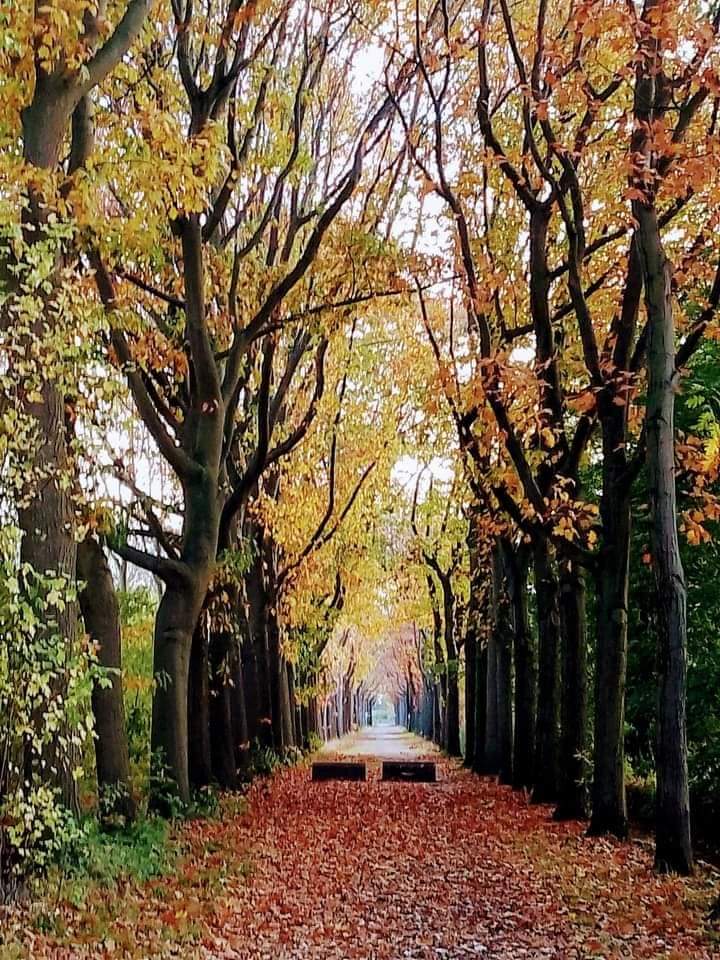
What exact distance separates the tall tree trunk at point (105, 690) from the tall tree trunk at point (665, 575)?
5627mm

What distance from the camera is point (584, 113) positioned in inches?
470

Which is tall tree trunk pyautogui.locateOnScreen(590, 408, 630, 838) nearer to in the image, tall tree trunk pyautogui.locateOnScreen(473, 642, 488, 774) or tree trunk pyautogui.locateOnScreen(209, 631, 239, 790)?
tree trunk pyautogui.locateOnScreen(209, 631, 239, 790)

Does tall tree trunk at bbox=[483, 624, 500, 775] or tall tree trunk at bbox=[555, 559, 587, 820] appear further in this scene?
tall tree trunk at bbox=[483, 624, 500, 775]

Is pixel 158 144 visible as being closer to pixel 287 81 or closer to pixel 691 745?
pixel 287 81

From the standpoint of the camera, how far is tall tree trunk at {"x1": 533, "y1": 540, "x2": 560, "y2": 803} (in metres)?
14.8

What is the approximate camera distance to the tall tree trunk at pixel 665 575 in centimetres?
906

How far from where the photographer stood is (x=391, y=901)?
342 inches

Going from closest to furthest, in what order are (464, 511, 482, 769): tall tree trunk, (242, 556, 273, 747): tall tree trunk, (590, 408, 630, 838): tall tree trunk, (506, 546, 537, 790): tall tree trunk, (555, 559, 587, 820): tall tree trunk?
(590, 408, 630, 838): tall tree trunk → (555, 559, 587, 820): tall tree trunk → (506, 546, 537, 790): tall tree trunk → (242, 556, 273, 747): tall tree trunk → (464, 511, 482, 769): tall tree trunk

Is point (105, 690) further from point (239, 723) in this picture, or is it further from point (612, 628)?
point (239, 723)

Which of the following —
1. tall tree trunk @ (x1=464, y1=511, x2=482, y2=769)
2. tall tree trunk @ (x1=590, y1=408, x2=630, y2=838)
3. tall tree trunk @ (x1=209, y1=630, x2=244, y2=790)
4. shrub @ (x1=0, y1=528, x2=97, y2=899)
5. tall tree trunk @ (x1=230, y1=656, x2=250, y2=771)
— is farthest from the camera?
tall tree trunk @ (x1=464, y1=511, x2=482, y2=769)

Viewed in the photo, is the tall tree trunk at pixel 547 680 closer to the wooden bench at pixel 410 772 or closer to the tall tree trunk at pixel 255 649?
the wooden bench at pixel 410 772

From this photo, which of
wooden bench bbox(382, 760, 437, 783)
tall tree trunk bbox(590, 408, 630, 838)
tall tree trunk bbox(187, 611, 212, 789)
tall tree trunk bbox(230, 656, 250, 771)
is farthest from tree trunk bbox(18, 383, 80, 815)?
wooden bench bbox(382, 760, 437, 783)

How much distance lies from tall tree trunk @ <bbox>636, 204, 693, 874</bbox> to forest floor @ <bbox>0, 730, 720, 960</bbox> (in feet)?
1.79

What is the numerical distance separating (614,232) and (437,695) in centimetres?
3184
